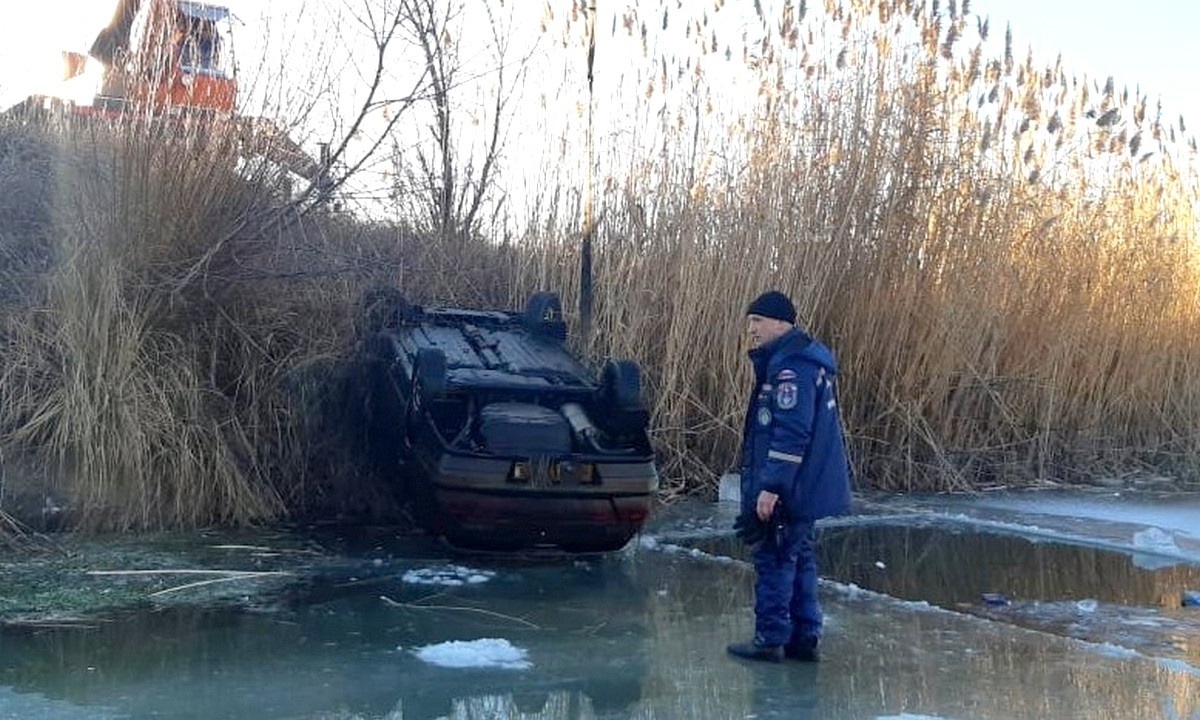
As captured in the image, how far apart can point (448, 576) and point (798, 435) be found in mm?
2307

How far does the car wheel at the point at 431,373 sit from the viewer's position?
6.99 metres

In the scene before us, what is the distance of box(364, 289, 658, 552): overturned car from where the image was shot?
22.3ft

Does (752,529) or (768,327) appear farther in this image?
(768,327)

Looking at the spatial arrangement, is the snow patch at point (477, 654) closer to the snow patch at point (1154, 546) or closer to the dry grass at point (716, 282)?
the dry grass at point (716, 282)

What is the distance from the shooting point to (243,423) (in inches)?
334

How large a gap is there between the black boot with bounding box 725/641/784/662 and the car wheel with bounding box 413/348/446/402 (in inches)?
88.5

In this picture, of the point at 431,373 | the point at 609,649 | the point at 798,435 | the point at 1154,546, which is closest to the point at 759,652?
the point at 609,649

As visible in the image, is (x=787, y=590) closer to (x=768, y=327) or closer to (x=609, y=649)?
(x=609, y=649)

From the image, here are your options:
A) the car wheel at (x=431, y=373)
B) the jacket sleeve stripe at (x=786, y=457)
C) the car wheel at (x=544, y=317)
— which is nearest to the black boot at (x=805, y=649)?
the jacket sleeve stripe at (x=786, y=457)

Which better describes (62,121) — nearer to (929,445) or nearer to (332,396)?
(332,396)

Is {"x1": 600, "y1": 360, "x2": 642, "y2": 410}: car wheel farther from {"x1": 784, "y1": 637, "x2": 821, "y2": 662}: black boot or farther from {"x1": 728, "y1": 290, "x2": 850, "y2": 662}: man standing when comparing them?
{"x1": 784, "y1": 637, "x2": 821, "y2": 662}: black boot

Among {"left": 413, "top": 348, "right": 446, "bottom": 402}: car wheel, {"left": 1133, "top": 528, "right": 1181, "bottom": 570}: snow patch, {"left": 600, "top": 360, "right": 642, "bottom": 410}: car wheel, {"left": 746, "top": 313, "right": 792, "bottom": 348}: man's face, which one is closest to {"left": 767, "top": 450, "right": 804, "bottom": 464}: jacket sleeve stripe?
{"left": 746, "top": 313, "right": 792, "bottom": 348}: man's face

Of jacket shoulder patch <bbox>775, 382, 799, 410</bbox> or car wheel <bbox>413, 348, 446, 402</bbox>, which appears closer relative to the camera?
jacket shoulder patch <bbox>775, 382, 799, 410</bbox>

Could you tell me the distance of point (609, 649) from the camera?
5602 mm
